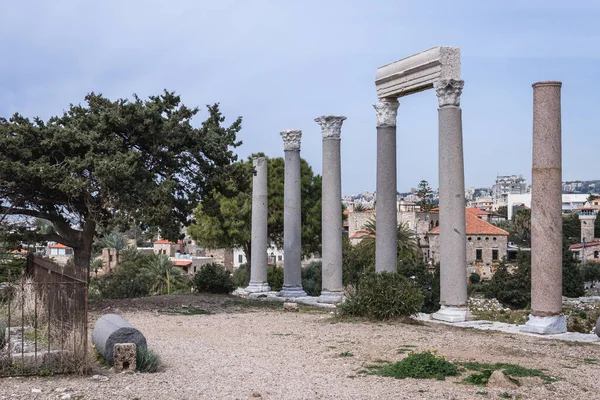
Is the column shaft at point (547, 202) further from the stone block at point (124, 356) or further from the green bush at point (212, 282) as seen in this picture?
the green bush at point (212, 282)

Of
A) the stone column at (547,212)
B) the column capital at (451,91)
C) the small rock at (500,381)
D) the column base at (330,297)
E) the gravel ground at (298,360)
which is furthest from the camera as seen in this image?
the column base at (330,297)

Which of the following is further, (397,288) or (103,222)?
(103,222)

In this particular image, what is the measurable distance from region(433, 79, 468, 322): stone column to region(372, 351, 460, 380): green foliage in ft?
23.9

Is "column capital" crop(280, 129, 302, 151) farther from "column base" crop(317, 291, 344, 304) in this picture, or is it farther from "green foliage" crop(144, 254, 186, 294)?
"green foliage" crop(144, 254, 186, 294)

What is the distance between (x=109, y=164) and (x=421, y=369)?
10.8 metres

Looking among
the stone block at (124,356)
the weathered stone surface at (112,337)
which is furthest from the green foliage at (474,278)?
the stone block at (124,356)

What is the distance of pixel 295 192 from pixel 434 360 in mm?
16198

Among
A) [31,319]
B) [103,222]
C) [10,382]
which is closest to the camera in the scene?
[10,382]

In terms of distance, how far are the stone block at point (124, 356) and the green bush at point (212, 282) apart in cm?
1605

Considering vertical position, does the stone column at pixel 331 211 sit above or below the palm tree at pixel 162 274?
above

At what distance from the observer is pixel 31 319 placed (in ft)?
46.1

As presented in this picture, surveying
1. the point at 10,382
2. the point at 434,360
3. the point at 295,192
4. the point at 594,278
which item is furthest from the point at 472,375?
the point at 594,278

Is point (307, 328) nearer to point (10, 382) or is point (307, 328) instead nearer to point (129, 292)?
point (10, 382)

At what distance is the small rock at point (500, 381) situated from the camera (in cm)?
972
